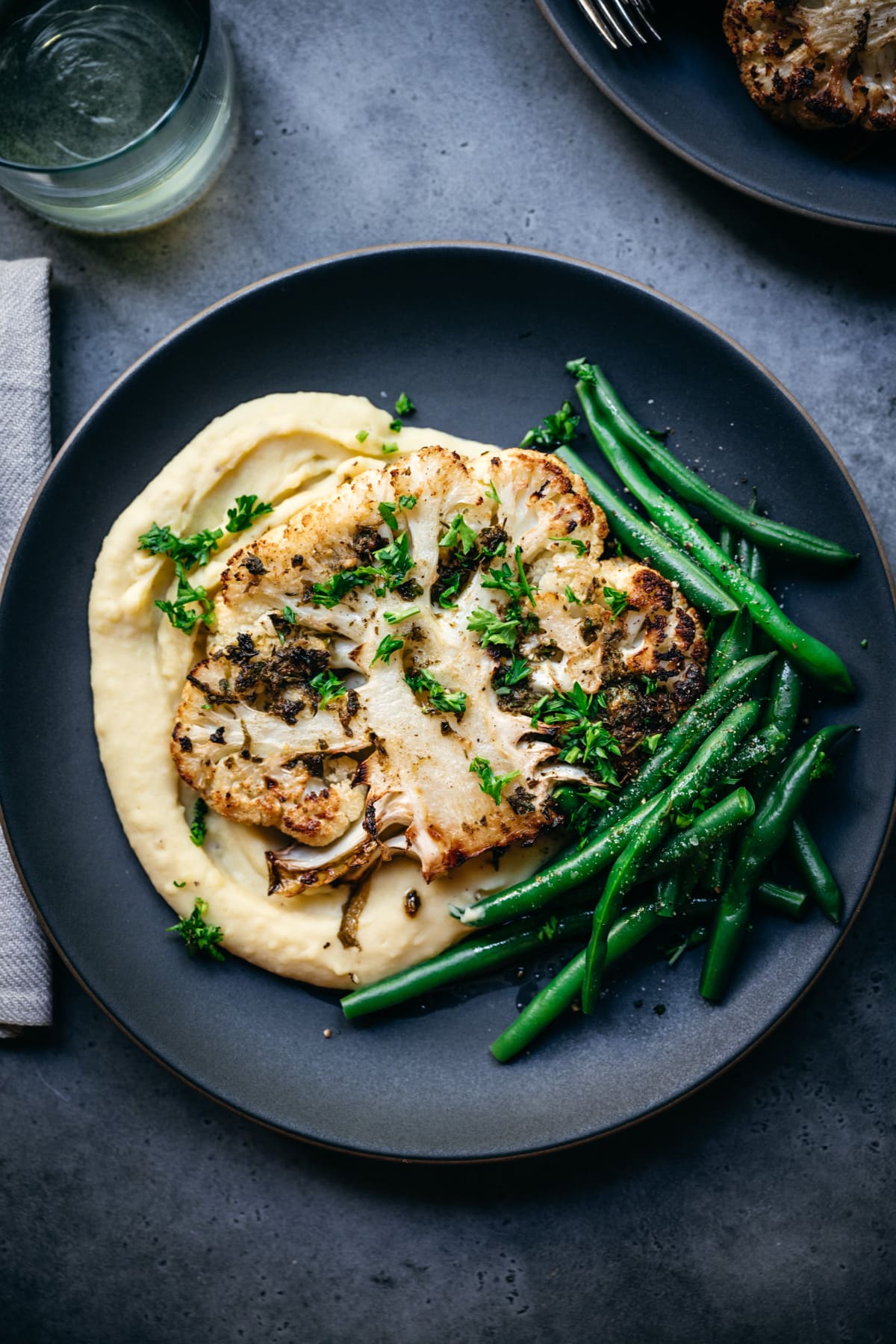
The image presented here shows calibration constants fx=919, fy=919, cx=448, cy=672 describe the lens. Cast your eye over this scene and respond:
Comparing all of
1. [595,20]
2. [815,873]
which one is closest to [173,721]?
[815,873]

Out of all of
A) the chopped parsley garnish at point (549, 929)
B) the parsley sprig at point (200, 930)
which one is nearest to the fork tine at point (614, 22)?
the chopped parsley garnish at point (549, 929)

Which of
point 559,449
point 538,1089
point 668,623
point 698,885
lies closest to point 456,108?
point 559,449

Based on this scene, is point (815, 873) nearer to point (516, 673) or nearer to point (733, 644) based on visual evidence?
point (733, 644)

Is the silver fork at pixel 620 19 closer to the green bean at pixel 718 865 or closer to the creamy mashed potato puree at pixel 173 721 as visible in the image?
the creamy mashed potato puree at pixel 173 721

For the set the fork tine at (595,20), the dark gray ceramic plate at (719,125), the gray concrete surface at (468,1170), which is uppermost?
the fork tine at (595,20)

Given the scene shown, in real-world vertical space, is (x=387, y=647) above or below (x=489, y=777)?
above

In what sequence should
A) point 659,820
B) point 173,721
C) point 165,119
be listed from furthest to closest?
1. point 173,721
2. point 165,119
3. point 659,820

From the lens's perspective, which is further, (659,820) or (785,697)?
(785,697)
